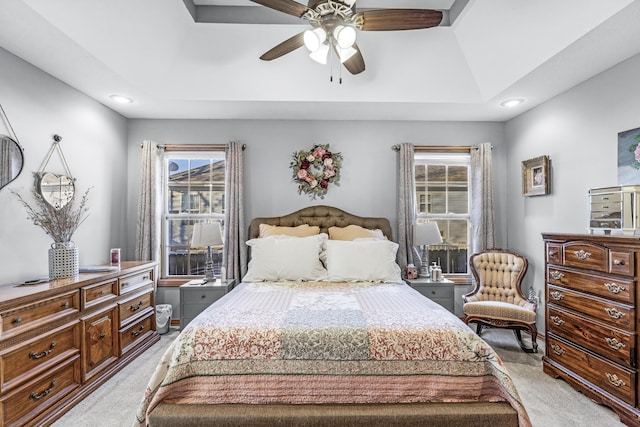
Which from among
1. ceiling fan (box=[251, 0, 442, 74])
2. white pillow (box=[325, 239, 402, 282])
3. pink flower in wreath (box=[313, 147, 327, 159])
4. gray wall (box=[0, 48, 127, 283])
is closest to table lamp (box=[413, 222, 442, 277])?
white pillow (box=[325, 239, 402, 282])

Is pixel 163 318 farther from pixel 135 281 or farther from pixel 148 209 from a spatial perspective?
pixel 148 209

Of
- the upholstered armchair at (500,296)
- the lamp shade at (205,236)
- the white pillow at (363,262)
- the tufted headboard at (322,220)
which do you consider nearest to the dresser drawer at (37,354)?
the lamp shade at (205,236)

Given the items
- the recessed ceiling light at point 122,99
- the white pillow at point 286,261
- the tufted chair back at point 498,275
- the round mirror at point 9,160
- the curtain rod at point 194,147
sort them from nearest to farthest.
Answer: the round mirror at point 9,160
the white pillow at point 286,261
the recessed ceiling light at point 122,99
the tufted chair back at point 498,275
the curtain rod at point 194,147

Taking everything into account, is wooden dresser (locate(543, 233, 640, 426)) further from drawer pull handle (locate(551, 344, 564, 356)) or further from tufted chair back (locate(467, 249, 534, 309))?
tufted chair back (locate(467, 249, 534, 309))

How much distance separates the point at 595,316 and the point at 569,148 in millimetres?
1694

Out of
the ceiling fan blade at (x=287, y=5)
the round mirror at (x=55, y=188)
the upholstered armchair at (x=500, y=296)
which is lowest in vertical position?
the upholstered armchair at (x=500, y=296)

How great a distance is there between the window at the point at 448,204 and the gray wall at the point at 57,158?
3.73 meters

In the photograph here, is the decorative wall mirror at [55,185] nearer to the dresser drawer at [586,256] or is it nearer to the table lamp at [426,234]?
the table lamp at [426,234]

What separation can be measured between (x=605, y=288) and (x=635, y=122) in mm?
1360

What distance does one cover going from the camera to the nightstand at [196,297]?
3.53 metres

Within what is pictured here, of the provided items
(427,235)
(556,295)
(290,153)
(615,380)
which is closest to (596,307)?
(556,295)

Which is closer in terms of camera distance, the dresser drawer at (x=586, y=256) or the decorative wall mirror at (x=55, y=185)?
the dresser drawer at (x=586, y=256)

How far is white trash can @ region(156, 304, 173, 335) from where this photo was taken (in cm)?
399

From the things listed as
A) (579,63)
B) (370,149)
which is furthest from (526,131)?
(370,149)
